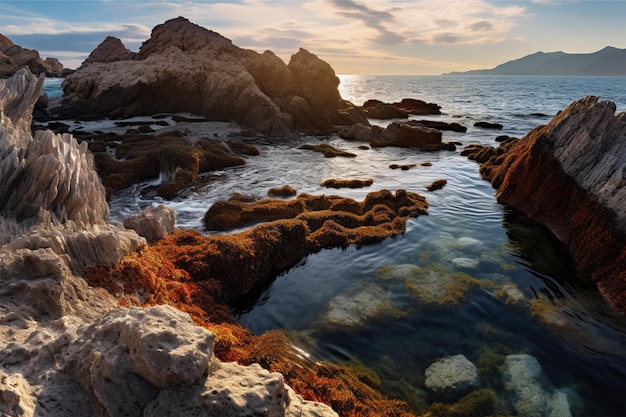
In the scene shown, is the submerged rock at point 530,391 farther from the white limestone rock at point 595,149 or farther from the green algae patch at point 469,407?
the white limestone rock at point 595,149

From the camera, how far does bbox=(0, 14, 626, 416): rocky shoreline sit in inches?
214

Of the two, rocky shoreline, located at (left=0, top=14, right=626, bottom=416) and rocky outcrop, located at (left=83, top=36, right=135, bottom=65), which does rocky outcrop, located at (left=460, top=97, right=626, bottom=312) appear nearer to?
rocky shoreline, located at (left=0, top=14, right=626, bottom=416)

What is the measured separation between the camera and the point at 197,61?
62594 mm

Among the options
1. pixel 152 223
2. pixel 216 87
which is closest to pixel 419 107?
pixel 216 87

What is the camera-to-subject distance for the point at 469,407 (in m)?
9.17

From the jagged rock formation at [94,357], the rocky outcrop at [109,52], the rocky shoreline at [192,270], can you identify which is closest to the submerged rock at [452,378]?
the rocky shoreline at [192,270]

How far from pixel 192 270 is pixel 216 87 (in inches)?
2003

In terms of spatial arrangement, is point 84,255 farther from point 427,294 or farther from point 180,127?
point 180,127

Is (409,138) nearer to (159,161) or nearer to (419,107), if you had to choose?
(159,161)

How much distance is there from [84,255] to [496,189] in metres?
25.3

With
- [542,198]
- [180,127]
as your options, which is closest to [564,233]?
[542,198]

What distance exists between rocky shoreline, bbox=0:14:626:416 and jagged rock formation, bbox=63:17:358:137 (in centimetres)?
2493

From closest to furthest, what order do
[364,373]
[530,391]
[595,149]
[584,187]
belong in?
[530,391]
[364,373]
[584,187]
[595,149]

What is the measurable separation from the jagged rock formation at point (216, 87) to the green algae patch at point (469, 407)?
4476 cm
